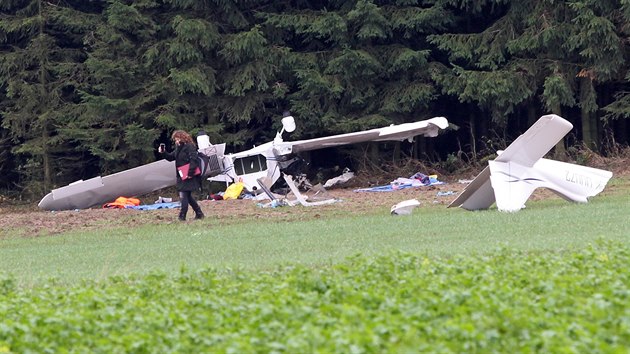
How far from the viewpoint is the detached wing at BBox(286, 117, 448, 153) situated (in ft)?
84.8

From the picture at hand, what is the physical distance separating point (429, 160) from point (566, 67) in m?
6.59

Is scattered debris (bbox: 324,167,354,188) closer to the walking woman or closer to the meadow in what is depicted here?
the walking woman

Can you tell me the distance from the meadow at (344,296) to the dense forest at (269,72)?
17.1 metres

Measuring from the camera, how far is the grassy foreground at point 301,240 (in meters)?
13.7

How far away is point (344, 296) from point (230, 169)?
67.7 ft

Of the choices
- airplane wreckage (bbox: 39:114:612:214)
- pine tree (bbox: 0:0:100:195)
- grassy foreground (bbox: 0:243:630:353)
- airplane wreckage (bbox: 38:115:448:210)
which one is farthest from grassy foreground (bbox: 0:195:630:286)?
pine tree (bbox: 0:0:100:195)

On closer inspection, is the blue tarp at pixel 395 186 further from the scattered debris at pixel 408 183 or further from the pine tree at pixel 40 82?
the pine tree at pixel 40 82

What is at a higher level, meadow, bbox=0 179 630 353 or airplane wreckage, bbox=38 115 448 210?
meadow, bbox=0 179 630 353

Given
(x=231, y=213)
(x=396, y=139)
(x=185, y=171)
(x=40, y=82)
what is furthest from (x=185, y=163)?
(x=40, y=82)

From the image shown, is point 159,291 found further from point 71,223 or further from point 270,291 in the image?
point 71,223

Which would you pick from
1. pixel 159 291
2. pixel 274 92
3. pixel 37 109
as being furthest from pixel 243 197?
pixel 159 291

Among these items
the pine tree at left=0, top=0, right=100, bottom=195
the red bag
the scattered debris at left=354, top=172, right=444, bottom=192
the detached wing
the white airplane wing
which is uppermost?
the pine tree at left=0, top=0, right=100, bottom=195

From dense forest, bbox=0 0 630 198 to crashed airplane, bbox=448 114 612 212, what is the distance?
40.0ft

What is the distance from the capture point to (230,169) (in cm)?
2964
